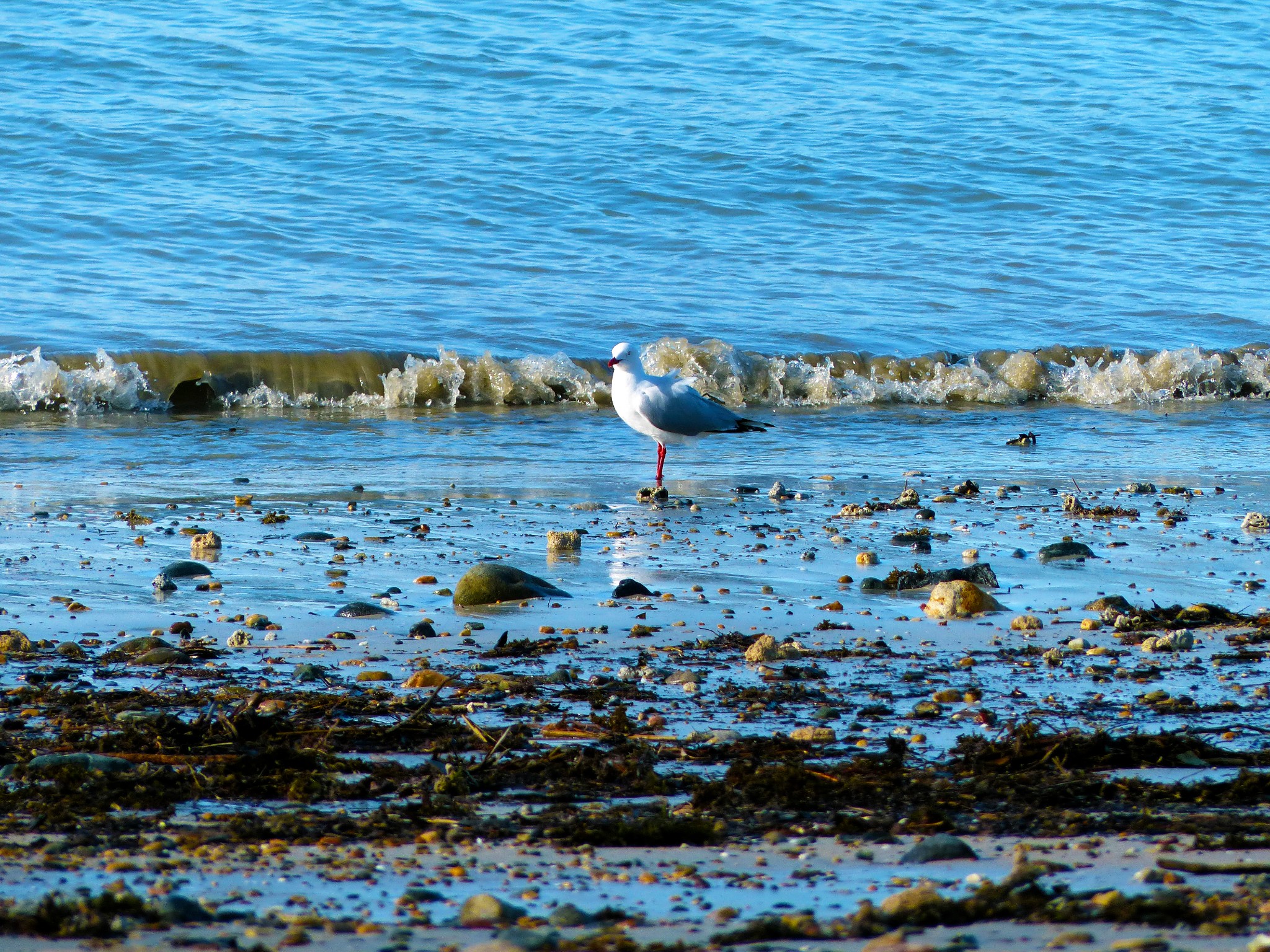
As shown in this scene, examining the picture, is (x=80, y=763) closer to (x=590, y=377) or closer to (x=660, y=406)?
(x=660, y=406)

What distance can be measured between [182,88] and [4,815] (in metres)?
15.4

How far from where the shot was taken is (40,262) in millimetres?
12289

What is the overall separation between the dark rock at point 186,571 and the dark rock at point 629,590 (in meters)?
1.44

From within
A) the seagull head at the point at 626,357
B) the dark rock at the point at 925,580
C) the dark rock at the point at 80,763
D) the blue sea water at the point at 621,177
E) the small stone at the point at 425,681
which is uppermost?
the blue sea water at the point at 621,177

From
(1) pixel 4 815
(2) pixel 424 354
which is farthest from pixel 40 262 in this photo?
(1) pixel 4 815

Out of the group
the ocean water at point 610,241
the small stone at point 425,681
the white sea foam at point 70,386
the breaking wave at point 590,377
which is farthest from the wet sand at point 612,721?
the breaking wave at point 590,377

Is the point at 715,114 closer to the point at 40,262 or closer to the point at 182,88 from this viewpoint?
the point at 182,88

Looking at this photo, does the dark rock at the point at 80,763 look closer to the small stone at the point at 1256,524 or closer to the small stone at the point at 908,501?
the small stone at the point at 908,501

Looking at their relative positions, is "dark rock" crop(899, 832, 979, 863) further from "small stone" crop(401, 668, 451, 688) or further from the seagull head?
the seagull head

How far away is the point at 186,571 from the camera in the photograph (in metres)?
5.13

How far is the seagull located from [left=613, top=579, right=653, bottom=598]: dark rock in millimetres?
2615

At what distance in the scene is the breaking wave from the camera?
10.0 m

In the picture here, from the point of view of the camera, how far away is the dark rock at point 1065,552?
5676mm

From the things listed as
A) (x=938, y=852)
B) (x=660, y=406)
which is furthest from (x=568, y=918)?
(x=660, y=406)
